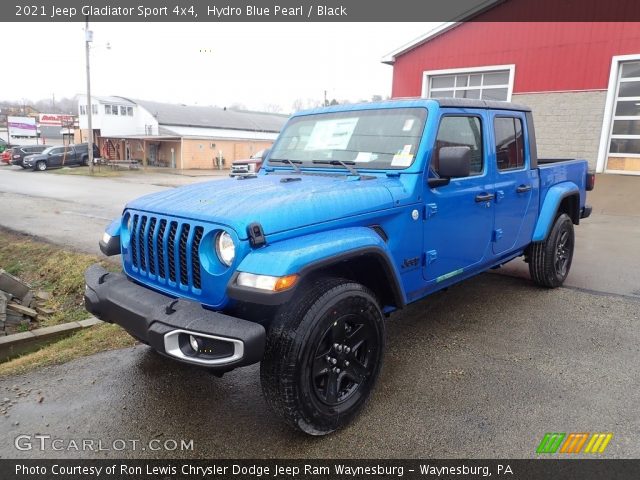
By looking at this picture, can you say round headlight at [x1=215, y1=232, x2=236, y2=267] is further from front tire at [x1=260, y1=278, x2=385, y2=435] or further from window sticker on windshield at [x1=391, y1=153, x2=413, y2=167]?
window sticker on windshield at [x1=391, y1=153, x2=413, y2=167]

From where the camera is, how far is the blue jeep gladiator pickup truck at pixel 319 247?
95.1 inches

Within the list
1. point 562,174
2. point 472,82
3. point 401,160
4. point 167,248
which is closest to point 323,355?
point 167,248

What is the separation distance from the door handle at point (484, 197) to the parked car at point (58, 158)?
112 feet

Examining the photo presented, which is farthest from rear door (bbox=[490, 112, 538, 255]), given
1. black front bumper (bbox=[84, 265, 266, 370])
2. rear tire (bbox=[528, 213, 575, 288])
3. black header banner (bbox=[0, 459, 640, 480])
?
black front bumper (bbox=[84, 265, 266, 370])

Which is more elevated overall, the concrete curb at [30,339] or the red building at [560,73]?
the red building at [560,73]

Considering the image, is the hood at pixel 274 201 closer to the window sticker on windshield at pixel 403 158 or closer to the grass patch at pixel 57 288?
the window sticker on windshield at pixel 403 158

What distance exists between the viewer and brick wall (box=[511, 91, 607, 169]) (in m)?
13.9

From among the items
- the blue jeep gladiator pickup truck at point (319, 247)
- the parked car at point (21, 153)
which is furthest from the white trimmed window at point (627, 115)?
the parked car at point (21, 153)

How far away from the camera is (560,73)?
14.2 m

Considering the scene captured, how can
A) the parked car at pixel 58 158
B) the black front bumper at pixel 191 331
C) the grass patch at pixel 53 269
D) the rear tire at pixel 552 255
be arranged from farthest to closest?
the parked car at pixel 58 158 → the grass patch at pixel 53 269 → the rear tire at pixel 552 255 → the black front bumper at pixel 191 331

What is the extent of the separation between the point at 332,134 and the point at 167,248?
179 centimetres

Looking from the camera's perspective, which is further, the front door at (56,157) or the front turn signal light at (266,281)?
the front door at (56,157)

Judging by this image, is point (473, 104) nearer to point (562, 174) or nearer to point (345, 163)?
point (345, 163)

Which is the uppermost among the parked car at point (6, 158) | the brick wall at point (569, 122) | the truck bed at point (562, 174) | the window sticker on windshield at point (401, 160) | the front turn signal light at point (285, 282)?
the brick wall at point (569, 122)
